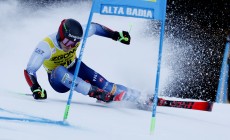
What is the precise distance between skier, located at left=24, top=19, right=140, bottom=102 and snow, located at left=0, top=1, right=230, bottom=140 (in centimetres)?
17

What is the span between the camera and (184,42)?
926 cm

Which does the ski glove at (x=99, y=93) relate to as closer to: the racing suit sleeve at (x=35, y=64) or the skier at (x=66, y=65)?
the skier at (x=66, y=65)

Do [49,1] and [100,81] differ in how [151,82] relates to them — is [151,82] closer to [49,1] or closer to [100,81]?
[100,81]

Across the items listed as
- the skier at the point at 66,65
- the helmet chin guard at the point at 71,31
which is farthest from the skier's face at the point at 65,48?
the helmet chin guard at the point at 71,31

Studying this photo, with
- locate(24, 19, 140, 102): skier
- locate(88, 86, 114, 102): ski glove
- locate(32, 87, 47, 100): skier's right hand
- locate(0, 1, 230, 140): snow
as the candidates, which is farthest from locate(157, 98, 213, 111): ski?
locate(32, 87, 47, 100): skier's right hand

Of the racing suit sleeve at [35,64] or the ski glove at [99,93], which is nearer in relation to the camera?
the racing suit sleeve at [35,64]

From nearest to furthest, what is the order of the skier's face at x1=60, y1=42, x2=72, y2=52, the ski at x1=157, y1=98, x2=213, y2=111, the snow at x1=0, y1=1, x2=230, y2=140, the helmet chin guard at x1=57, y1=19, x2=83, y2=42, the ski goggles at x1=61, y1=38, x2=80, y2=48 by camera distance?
the snow at x1=0, y1=1, x2=230, y2=140
the helmet chin guard at x1=57, y1=19, x2=83, y2=42
the ski goggles at x1=61, y1=38, x2=80, y2=48
the skier's face at x1=60, y1=42, x2=72, y2=52
the ski at x1=157, y1=98, x2=213, y2=111

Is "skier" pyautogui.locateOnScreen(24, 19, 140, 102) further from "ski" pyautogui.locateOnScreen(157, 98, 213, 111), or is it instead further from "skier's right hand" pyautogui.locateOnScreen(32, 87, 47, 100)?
"ski" pyautogui.locateOnScreen(157, 98, 213, 111)

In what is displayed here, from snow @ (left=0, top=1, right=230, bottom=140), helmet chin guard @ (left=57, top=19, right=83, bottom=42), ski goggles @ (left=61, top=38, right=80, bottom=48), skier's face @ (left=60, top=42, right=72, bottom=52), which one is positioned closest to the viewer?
snow @ (left=0, top=1, right=230, bottom=140)

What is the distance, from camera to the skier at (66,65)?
4.38 meters

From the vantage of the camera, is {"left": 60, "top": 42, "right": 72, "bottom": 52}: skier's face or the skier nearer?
the skier

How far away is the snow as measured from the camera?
2.71 m

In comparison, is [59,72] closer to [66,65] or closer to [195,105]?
[66,65]

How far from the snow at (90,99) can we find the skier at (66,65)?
166mm
